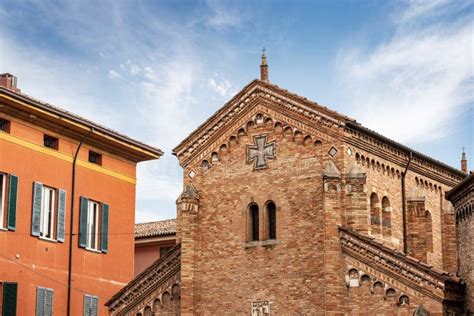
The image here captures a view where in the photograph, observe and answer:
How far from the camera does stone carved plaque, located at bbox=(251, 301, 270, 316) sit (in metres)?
26.9

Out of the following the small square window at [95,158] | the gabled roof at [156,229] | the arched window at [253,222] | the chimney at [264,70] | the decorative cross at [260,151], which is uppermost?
the chimney at [264,70]

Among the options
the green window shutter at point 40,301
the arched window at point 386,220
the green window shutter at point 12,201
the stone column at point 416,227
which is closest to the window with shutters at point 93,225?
the green window shutter at point 40,301

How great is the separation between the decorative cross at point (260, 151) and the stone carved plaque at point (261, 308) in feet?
14.5

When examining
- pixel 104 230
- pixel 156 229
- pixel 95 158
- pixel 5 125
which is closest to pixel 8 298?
pixel 104 230

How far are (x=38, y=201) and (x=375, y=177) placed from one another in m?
11.8

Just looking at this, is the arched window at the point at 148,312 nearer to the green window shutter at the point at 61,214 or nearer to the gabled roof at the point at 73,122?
the green window shutter at the point at 61,214

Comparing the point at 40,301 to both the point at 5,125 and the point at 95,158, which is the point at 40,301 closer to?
the point at 5,125

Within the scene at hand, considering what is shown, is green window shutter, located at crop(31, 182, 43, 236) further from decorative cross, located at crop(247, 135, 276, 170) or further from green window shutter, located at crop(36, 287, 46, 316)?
decorative cross, located at crop(247, 135, 276, 170)

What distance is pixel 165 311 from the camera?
2856cm

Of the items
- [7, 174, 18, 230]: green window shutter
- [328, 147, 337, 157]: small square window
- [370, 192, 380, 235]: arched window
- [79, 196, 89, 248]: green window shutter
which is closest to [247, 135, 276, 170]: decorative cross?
[328, 147, 337, 157]: small square window

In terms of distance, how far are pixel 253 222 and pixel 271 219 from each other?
0.71 m

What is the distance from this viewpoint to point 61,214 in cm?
3111

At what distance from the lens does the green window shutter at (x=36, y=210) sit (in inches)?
1171

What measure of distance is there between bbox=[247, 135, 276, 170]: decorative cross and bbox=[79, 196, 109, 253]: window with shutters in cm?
747
